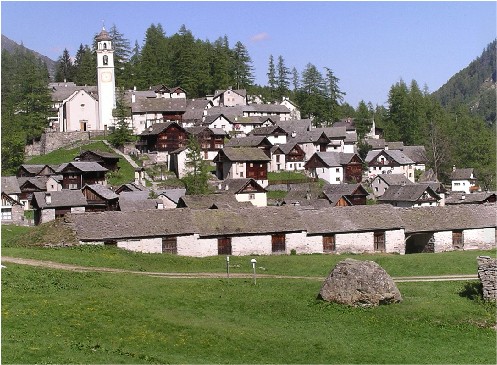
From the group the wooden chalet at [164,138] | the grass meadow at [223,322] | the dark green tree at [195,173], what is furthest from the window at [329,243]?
the wooden chalet at [164,138]

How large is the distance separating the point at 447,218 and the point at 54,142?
63795 mm

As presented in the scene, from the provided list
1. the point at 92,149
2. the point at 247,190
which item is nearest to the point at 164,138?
the point at 92,149

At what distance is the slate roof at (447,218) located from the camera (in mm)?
52219

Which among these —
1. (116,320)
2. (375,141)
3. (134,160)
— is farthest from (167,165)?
(116,320)

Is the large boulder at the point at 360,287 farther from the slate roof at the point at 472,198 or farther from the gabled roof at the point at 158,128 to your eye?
the gabled roof at the point at 158,128

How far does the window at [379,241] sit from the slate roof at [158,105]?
62.2 meters

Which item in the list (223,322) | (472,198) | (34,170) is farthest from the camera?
(34,170)

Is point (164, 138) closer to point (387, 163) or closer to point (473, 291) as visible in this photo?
point (387, 163)

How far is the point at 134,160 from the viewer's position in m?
92.5

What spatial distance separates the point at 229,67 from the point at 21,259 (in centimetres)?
10958

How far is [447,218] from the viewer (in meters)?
53.3

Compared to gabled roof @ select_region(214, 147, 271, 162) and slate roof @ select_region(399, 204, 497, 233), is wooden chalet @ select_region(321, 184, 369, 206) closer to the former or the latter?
gabled roof @ select_region(214, 147, 271, 162)

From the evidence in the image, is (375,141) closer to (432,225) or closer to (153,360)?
(432,225)

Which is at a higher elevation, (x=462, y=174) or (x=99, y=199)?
(x=462, y=174)
